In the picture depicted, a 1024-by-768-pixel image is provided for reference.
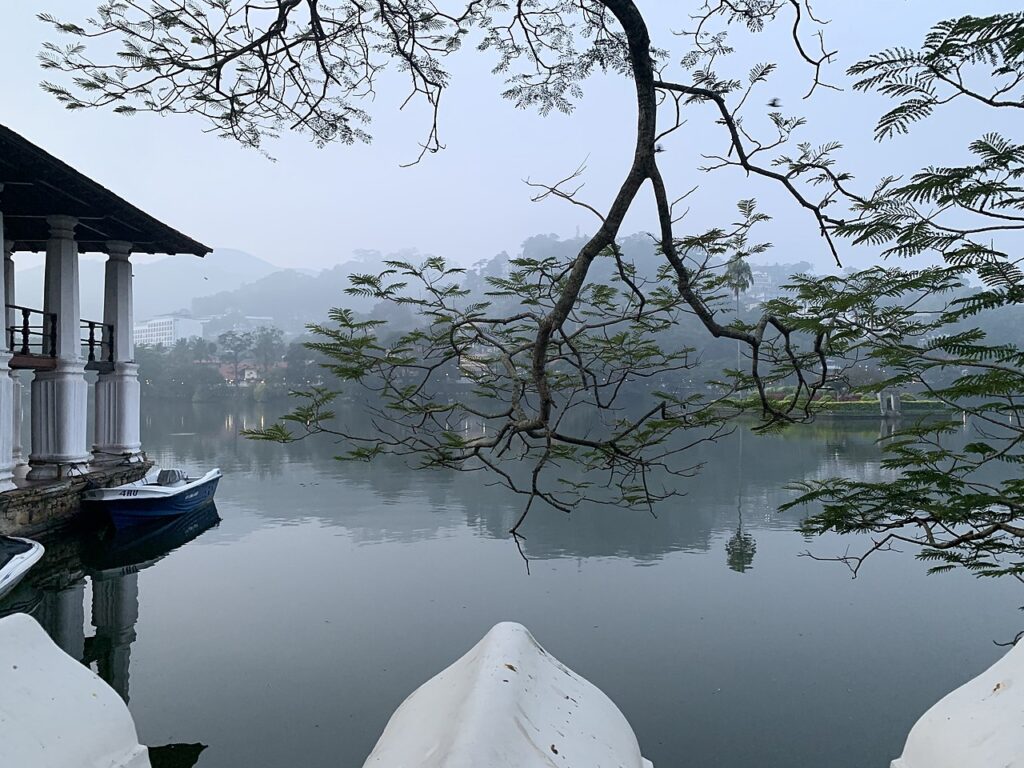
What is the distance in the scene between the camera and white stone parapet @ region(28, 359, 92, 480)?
9266 millimetres

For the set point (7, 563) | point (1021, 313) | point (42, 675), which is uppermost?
point (1021, 313)

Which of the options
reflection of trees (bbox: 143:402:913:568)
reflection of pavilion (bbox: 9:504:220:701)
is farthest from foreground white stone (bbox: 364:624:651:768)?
reflection of pavilion (bbox: 9:504:220:701)

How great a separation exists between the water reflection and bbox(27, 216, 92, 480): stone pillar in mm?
1113

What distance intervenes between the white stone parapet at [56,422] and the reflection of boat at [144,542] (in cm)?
116

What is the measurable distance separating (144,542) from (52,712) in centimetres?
824

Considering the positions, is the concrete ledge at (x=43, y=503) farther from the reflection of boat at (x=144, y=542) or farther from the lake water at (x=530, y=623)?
the reflection of boat at (x=144, y=542)

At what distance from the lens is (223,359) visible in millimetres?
44812

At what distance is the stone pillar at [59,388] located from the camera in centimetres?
927

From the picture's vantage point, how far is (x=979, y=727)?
1.75m

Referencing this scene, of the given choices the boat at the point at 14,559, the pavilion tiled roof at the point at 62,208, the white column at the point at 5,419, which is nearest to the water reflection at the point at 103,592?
the boat at the point at 14,559

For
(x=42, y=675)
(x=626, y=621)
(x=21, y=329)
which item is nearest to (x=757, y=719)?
(x=626, y=621)

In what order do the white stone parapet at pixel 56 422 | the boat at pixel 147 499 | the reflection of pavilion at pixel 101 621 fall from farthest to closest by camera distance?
the white stone parapet at pixel 56 422 < the boat at pixel 147 499 < the reflection of pavilion at pixel 101 621

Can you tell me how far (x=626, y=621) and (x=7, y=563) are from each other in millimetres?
4892

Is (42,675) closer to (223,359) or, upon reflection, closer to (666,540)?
(666,540)
